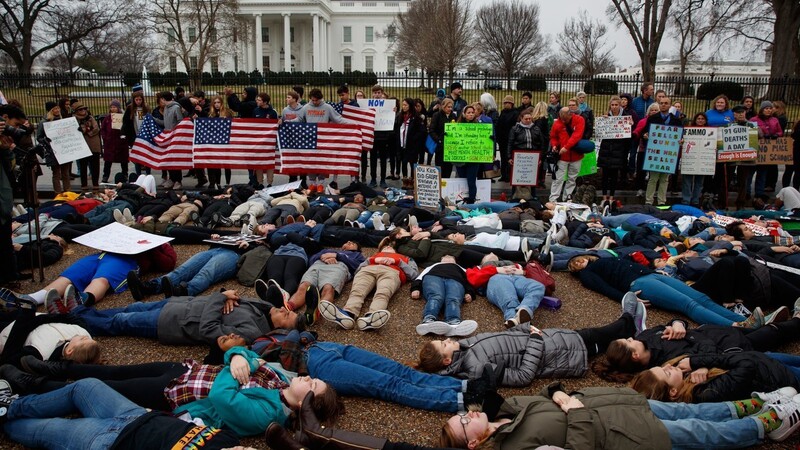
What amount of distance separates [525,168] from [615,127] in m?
2.10

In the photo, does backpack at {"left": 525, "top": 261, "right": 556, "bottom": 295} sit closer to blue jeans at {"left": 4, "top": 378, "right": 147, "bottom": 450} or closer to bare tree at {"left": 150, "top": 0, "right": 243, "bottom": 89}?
blue jeans at {"left": 4, "top": 378, "right": 147, "bottom": 450}

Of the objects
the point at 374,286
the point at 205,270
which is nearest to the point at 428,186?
the point at 374,286

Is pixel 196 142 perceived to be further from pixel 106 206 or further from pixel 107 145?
pixel 106 206

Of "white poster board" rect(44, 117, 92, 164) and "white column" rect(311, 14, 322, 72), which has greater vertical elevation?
"white column" rect(311, 14, 322, 72)

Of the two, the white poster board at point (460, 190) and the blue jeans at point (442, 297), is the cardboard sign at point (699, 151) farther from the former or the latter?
the blue jeans at point (442, 297)

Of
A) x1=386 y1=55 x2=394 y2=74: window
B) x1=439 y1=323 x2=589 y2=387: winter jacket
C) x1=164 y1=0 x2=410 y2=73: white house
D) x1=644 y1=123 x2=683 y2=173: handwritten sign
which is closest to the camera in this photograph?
x1=439 y1=323 x2=589 y2=387: winter jacket

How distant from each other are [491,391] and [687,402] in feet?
5.46

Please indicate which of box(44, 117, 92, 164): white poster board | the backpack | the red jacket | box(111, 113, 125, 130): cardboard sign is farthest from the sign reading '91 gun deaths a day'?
box(44, 117, 92, 164): white poster board

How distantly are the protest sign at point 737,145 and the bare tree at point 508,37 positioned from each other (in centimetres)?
3875

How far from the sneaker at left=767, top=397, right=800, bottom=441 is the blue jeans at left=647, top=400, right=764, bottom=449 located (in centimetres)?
13

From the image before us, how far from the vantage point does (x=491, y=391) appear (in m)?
4.32

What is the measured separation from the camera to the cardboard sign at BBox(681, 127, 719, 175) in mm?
12070

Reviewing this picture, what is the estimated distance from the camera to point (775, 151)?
12.8m

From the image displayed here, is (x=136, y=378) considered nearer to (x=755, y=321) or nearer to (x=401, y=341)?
(x=401, y=341)
